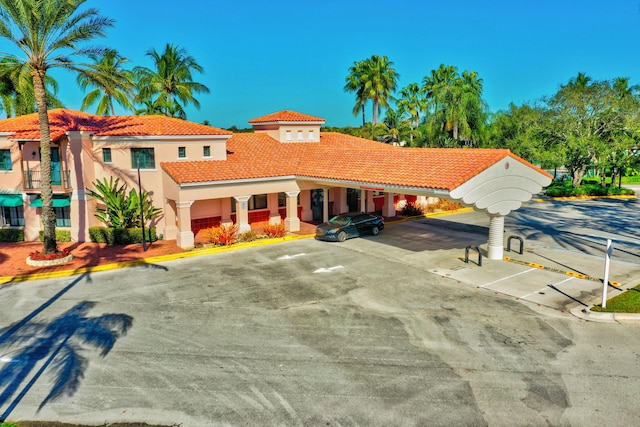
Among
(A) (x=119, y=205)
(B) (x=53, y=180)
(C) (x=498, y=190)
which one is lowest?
(A) (x=119, y=205)

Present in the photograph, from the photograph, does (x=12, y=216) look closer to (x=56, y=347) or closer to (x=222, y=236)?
(x=222, y=236)

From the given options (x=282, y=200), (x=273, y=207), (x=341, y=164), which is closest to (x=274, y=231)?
(x=273, y=207)

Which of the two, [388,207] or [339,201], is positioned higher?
[339,201]

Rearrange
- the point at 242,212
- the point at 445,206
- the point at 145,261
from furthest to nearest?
the point at 445,206, the point at 242,212, the point at 145,261

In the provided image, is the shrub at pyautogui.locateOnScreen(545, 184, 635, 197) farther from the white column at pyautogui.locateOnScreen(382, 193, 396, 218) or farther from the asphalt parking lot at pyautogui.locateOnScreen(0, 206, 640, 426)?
the asphalt parking lot at pyautogui.locateOnScreen(0, 206, 640, 426)

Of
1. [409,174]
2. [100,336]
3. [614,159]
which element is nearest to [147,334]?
[100,336]

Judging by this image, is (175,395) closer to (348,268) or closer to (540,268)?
(348,268)

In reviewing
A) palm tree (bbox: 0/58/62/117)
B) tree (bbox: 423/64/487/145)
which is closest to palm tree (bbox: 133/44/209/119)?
palm tree (bbox: 0/58/62/117)

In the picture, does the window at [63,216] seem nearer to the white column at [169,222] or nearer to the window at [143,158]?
the window at [143,158]
